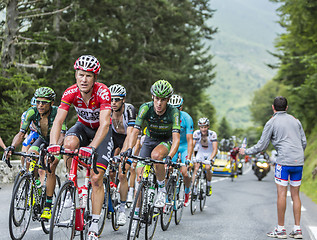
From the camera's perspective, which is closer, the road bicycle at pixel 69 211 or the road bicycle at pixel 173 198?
the road bicycle at pixel 69 211

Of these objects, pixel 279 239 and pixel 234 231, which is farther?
pixel 234 231

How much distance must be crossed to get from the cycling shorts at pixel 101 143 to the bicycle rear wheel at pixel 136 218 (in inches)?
27.3

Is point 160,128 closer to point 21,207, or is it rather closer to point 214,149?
point 21,207

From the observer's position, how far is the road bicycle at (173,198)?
24.2 feet

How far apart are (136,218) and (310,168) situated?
21259 mm

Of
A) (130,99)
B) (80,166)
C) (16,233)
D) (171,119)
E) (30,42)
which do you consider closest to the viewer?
(80,166)

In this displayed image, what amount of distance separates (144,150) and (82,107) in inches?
73.9

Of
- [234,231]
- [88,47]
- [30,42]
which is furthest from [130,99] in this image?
[234,231]

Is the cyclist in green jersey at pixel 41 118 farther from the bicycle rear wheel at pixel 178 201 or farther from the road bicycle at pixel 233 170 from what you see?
the road bicycle at pixel 233 170

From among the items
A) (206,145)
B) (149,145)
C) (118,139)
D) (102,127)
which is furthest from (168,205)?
(206,145)

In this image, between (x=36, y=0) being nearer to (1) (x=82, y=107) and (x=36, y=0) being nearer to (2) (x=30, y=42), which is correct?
(2) (x=30, y=42)

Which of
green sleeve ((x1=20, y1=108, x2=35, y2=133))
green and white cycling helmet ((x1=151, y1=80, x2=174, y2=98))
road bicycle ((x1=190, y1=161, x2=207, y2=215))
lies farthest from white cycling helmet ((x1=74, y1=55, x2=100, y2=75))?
road bicycle ((x1=190, y1=161, x2=207, y2=215))

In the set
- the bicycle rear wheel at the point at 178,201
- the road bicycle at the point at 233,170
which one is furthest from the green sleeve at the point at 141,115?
the road bicycle at the point at 233,170

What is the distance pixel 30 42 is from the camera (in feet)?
69.9
